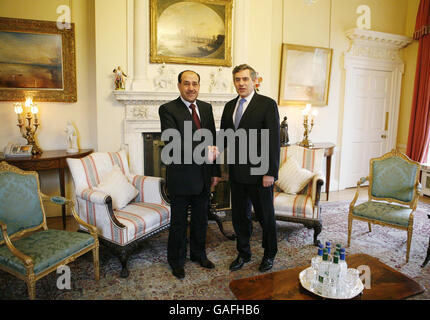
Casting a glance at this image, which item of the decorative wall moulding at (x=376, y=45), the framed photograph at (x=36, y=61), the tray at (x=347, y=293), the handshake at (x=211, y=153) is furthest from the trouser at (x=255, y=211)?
the decorative wall moulding at (x=376, y=45)

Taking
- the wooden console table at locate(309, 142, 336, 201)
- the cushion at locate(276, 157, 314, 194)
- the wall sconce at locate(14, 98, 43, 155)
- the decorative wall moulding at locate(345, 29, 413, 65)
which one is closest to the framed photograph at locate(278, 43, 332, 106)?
the decorative wall moulding at locate(345, 29, 413, 65)

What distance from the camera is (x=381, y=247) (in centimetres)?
316

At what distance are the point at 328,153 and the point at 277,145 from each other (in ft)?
8.71

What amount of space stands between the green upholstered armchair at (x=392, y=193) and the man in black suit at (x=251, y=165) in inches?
44.5

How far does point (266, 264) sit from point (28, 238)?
1.85 m

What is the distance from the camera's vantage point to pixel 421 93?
5.20 m

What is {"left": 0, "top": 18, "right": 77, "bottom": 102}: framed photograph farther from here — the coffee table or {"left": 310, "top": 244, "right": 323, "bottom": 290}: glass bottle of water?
{"left": 310, "top": 244, "right": 323, "bottom": 290}: glass bottle of water

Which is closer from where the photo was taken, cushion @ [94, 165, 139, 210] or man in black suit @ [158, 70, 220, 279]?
man in black suit @ [158, 70, 220, 279]

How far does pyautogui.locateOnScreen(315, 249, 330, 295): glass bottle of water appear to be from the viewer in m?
1.69

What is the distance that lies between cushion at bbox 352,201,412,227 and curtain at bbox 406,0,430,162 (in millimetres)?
2737

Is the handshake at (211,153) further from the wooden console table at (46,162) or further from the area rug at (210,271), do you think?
the wooden console table at (46,162)

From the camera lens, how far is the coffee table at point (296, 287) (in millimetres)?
1648

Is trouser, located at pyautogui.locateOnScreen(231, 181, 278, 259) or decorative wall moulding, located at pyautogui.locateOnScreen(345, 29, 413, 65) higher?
decorative wall moulding, located at pyautogui.locateOnScreen(345, 29, 413, 65)

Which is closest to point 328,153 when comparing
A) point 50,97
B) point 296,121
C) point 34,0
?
point 296,121
